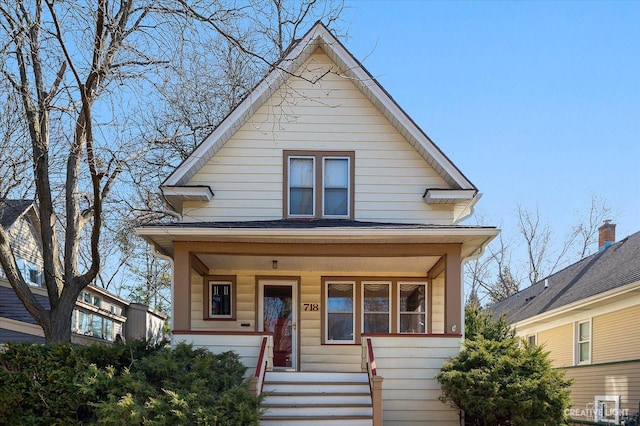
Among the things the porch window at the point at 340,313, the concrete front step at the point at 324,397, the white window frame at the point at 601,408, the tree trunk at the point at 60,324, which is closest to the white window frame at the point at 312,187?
the porch window at the point at 340,313

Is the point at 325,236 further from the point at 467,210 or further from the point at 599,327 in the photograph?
the point at 599,327

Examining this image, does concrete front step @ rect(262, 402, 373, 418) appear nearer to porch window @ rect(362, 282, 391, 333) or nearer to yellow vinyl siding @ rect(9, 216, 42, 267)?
porch window @ rect(362, 282, 391, 333)

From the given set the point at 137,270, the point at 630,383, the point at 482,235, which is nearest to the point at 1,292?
the point at 482,235

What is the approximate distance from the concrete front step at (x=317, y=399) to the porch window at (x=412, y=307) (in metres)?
3.02

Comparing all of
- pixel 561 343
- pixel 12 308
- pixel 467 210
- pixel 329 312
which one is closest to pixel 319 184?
pixel 329 312

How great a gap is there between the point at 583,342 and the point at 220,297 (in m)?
10.6

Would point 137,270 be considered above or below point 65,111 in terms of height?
below

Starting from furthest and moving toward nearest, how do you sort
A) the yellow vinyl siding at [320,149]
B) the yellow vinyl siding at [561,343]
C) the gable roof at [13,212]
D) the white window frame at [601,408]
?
the gable roof at [13,212]
the yellow vinyl siding at [561,343]
the white window frame at [601,408]
the yellow vinyl siding at [320,149]

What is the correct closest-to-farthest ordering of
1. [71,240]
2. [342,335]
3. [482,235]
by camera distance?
[482,235], [71,240], [342,335]

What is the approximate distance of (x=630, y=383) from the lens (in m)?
14.1

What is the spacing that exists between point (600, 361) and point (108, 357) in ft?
41.5

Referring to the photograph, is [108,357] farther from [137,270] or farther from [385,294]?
[137,270]

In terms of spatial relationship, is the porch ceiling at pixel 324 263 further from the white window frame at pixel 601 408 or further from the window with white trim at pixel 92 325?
the window with white trim at pixel 92 325

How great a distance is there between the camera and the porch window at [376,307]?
13.5m
